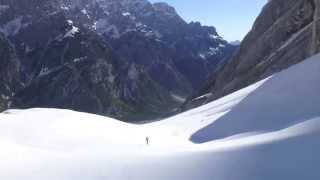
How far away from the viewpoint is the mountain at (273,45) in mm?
47812

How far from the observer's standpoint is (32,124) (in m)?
23.3

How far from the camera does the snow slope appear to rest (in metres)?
14.6

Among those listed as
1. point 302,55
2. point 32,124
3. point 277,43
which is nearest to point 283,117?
point 32,124

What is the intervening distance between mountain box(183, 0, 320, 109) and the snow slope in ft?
36.1

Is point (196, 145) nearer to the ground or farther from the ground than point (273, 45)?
nearer to the ground

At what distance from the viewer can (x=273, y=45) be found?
210 ft

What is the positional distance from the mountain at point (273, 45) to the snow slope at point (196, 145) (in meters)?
11.0

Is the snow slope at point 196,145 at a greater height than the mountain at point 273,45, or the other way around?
the mountain at point 273,45

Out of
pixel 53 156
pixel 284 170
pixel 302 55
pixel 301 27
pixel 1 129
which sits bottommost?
pixel 284 170

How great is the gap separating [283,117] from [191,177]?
251 inches

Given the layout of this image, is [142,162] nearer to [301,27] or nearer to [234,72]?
[301,27]

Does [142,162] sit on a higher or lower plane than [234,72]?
lower

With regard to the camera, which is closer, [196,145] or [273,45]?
[196,145]

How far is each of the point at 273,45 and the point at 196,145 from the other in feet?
150
